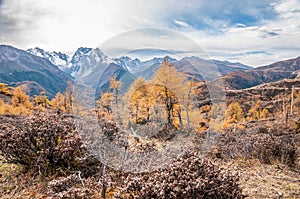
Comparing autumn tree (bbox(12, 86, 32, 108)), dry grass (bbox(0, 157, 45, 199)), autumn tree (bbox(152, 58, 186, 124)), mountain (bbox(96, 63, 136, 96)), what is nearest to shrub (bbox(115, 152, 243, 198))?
dry grass (bbox(0, 157, 45, 199))

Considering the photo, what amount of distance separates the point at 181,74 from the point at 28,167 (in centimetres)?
496

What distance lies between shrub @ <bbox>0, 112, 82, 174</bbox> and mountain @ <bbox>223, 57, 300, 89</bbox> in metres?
92.7

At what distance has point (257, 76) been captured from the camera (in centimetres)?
15462

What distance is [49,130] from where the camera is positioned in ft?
14.1

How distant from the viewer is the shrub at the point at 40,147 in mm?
4082

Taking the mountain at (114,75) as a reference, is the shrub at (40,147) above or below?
below

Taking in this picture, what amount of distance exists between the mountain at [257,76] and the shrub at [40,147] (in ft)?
304

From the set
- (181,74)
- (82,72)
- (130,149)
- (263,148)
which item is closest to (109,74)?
(82,72)

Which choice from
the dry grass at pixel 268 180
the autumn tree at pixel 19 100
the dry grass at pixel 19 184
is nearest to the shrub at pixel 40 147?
the dry grass at pixel 19 184

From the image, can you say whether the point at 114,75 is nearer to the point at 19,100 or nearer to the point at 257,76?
the point at 19,100

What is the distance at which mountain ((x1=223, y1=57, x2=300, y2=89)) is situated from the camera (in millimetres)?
123500

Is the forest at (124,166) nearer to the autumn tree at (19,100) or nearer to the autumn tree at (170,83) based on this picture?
the autumn tree at (170,83)

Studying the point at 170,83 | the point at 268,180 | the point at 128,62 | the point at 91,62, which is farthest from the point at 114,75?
the point at 268,180

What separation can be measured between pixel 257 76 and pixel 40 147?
16713 cm
